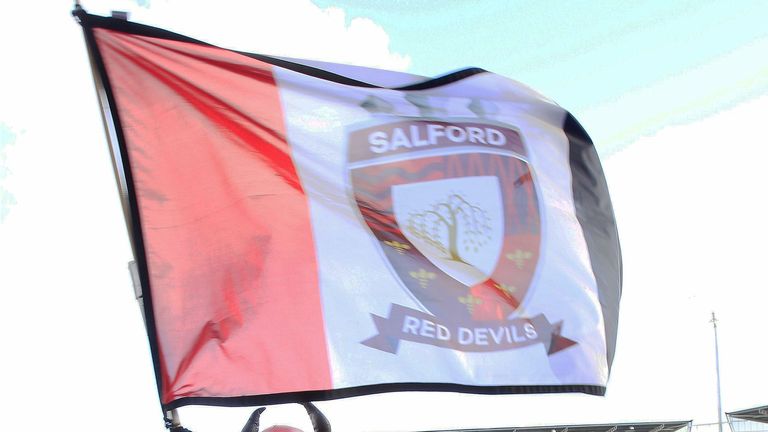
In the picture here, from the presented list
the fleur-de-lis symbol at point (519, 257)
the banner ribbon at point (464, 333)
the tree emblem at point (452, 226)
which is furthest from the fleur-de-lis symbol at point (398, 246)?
the fleur-de-lis symbol at point (519, 257)

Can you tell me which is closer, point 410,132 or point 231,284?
point 231,284

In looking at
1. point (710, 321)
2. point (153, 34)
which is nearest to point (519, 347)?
point (153, 34)

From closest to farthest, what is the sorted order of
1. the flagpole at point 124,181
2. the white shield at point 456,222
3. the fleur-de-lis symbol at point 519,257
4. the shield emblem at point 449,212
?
the flagpole at point 124,181 < the shield emblem at point 449,212 < the white shield at point 456,222 < the fleur-de-lis symbol at point 519,257

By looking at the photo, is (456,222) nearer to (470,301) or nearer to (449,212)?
(449,212)

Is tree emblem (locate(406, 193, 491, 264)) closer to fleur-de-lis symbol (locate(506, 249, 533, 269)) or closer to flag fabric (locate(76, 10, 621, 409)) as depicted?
flag fabric (locate(76, 10, 621, 409))

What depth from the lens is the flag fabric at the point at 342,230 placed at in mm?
6105

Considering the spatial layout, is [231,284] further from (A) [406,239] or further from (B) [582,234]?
(B) [582,234]

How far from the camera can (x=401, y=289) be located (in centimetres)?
671

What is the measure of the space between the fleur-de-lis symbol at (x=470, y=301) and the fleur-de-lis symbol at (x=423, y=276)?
0.25 metres

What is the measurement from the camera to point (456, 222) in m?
7.15

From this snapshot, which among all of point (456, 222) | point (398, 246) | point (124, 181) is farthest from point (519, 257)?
point (124, 181)

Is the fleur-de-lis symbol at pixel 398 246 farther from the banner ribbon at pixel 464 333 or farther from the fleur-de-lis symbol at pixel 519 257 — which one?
the fleur-de-lis symbol at pixel 519 257

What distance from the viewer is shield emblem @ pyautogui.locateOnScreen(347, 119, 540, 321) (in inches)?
271

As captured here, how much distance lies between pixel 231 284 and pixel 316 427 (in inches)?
40.7
